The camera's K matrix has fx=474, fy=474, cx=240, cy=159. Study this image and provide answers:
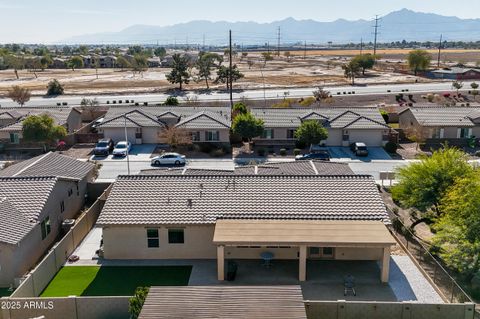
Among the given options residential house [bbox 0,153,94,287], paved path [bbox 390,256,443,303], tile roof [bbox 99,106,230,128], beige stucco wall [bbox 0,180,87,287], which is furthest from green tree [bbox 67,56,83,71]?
paved path [bbox 390,256,443,303]

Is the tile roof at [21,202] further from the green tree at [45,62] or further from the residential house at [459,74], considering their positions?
the green tree at [45,62]

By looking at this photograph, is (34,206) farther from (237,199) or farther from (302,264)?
(302,264)

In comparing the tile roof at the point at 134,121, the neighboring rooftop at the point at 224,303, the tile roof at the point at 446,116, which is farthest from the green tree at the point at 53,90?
the neighboring rooftop at the point at 224,303

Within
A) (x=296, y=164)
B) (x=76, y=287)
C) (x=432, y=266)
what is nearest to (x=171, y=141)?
(x=296, y=164)

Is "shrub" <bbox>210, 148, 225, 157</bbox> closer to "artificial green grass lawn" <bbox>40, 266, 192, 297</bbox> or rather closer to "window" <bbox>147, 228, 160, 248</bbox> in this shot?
"window" <bbox>147, 228, 160, 248</bbox>

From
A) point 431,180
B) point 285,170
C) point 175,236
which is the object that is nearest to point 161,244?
point 175,236

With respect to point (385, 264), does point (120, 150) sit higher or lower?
lower
